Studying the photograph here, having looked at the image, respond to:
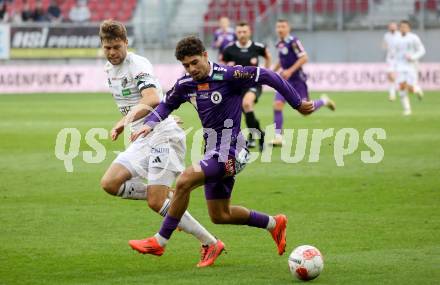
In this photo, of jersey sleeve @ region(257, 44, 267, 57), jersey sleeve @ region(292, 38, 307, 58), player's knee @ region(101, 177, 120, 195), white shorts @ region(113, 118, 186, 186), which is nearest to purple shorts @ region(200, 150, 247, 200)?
white shorts @ region(113, 118, 186, 186)

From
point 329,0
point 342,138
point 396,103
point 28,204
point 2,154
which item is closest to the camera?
point 28,204

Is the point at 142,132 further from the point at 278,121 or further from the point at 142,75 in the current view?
the point at 278,121

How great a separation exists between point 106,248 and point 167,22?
31582 mm

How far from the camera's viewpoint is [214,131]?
8852 mm

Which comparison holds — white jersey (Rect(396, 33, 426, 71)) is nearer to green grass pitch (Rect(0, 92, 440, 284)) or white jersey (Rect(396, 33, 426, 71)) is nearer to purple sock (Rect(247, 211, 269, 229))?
green grass pitch (Rect(0, 92, 440, 284))

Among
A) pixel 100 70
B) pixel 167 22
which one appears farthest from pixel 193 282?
pixel 167 22

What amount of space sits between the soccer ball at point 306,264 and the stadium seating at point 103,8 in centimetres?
3406

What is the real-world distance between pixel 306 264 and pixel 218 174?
3.79 ft

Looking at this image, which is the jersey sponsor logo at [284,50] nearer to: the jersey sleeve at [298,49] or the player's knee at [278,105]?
the jersey sleeve at [298,49]

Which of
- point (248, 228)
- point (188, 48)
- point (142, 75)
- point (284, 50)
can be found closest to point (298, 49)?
point (284, 50)

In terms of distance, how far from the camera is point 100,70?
37.6m

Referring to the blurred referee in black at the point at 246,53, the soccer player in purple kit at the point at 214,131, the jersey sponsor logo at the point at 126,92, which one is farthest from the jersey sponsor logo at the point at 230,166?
the blurred referee in black at the point at 246,53

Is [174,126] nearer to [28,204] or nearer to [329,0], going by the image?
[28,204]

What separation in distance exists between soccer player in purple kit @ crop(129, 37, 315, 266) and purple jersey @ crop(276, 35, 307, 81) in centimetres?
1081
